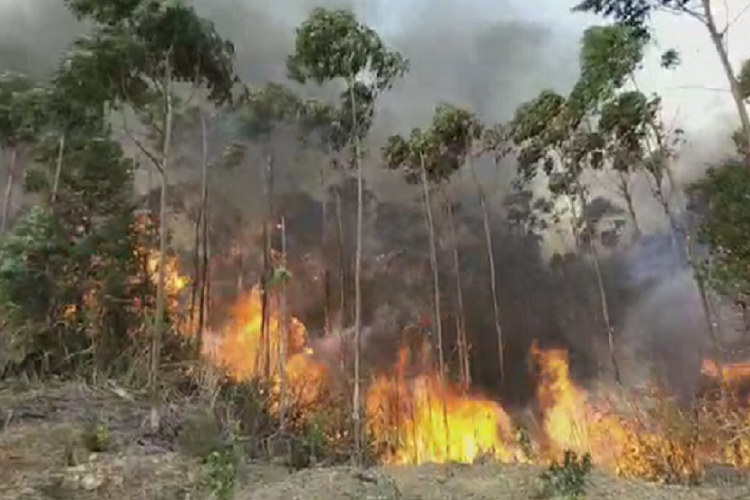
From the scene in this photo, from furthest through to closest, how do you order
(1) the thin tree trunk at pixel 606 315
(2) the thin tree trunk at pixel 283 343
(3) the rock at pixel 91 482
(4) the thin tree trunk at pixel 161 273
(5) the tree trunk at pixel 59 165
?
(1) the thin tree trunk at pixel 606 315 < (5) the tree trunk at pixel 59 165 < (2) the thin tree trunk at pixel 283 343 < (4) the thin tree trunk at pixel 161 273 < (3) the rock at pixel 91 482

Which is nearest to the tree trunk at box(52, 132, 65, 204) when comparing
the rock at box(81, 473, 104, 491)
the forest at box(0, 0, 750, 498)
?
the forest at box(0, 0, 750, 498)

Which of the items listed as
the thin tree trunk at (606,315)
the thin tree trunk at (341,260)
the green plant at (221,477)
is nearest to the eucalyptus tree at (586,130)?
the thin tree trunk at (606,315)

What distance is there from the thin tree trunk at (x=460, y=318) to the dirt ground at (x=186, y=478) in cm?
1513

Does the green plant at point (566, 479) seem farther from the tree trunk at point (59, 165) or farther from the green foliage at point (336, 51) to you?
Result: the tree trunk at point (59, 165)

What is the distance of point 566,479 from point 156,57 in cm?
995

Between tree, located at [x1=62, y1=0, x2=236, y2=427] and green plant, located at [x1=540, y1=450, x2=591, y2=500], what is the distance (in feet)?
21.6

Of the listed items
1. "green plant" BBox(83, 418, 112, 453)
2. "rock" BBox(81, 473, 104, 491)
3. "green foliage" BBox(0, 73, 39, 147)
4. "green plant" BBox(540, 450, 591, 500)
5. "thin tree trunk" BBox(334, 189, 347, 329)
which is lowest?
"green plant" BBox(540, 450, 591, 500)

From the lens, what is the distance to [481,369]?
96.8 feet

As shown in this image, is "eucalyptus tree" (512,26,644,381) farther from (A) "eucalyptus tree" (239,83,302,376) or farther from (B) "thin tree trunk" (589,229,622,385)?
(A) "eucalyptus tree" (239,83,302,376)

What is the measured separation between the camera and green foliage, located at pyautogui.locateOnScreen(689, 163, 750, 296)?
1591 centimetres

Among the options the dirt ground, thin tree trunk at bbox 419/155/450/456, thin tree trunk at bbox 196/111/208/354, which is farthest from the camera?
thin tree trunk at bbox 419/155/450/456

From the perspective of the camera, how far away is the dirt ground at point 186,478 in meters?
9.09

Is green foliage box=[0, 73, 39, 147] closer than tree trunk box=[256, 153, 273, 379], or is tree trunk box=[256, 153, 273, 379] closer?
green foliage box=[0, 73, 39, 147]

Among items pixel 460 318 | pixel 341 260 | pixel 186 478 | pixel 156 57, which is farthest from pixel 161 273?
pixel 460 318
